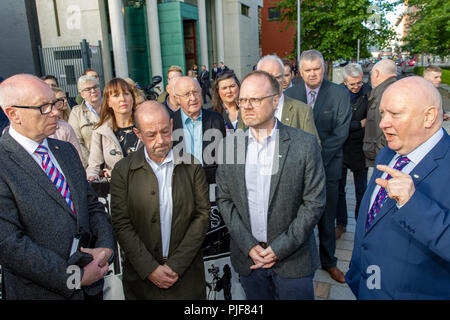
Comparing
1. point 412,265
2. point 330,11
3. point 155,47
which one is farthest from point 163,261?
point 330,11

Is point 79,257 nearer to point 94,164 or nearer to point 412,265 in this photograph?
point 94,164

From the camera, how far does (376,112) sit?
431 cm

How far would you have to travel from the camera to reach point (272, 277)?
91.7 inches

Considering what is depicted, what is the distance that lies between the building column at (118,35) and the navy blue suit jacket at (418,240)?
50.1 feet

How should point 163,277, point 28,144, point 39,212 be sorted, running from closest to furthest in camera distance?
point 39,212, point 28,144, point 163,277

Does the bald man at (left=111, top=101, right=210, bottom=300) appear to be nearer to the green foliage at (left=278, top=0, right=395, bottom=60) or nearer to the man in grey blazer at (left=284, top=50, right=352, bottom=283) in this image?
the man in grey blazer at (left=284, top=50, right=352, bottom=283)

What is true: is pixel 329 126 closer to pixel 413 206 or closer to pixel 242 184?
pixel 242 184

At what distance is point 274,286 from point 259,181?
2.58 ft

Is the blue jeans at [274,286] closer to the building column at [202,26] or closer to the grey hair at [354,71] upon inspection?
the grey hair at [354,71]

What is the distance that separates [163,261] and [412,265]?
1630mm

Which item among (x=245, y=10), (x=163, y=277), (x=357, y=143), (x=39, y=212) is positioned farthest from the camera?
(x=245, y=10)

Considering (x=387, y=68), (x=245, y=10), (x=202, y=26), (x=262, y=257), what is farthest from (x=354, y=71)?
(x=245, y=10)

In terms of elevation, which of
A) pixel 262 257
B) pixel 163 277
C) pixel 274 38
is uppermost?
pixel 274 38

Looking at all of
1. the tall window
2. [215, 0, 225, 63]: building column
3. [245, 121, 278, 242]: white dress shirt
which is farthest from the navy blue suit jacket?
the tall window
